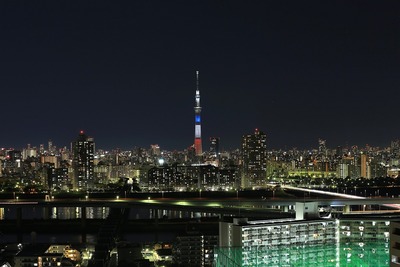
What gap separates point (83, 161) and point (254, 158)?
7367mm

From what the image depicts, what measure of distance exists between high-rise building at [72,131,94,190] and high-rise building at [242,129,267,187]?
252 inches

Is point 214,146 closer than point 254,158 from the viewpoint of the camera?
No

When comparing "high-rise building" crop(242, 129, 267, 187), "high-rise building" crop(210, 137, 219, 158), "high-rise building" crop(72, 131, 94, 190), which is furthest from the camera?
"high-rise building" crop(210, 137, 219, 158)

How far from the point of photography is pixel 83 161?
24.8 m

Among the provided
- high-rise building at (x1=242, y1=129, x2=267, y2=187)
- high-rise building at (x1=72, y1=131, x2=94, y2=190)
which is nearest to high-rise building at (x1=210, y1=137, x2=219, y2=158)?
high-rise building at (x1=242, y1=129, x2=267, y2=187)

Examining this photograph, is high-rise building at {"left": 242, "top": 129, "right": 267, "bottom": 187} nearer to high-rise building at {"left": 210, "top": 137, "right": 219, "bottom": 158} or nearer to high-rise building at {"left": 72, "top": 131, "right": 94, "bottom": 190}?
high-rise building at {"left": 72, "top": 131, "right": 94, "bottom": 190}

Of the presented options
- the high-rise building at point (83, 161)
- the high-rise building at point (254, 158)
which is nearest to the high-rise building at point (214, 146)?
the high-rise building at point (254, 158)

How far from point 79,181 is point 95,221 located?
9794 millimetres

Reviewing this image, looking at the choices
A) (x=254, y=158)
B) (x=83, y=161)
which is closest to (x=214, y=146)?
(x=254, y=158)

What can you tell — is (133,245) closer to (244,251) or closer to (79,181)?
(244,251)

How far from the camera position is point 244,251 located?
5.18 metres

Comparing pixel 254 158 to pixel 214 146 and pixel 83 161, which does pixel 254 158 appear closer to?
pixel 83 161

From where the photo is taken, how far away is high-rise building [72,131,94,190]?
23.5 metres

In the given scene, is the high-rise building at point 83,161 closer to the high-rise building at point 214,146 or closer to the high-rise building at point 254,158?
the high-rise building at point 254,158
